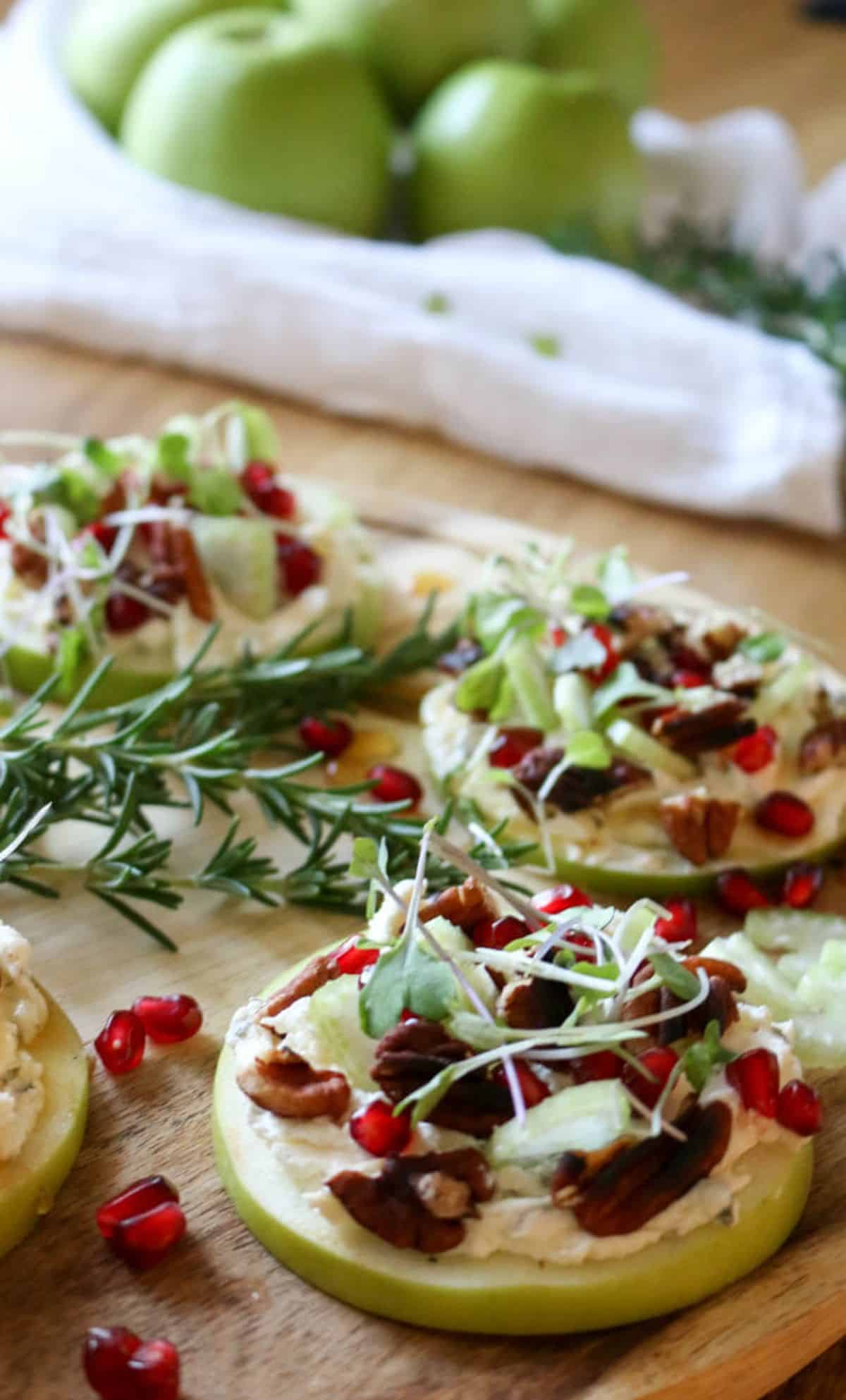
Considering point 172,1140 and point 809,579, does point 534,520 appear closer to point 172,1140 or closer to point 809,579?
point 809,579

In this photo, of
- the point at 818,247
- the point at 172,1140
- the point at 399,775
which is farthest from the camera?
the point at 818,247

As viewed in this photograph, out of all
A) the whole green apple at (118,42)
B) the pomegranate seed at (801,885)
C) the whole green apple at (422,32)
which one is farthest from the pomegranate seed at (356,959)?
the whole green apple at (118,42)

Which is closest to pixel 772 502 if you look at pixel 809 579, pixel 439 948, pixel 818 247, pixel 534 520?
→ pixel 809 579

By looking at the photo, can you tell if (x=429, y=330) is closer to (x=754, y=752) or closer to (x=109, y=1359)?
(x=754, y=752)

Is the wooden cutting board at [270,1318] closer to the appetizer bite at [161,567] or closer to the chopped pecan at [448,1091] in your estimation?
the chopped pecan at [448,1091]

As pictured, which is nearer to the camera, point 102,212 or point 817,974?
point 817,974

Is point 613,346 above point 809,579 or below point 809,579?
above

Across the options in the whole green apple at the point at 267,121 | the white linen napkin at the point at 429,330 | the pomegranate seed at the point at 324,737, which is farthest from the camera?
the whole green apple at the point at 267,121
